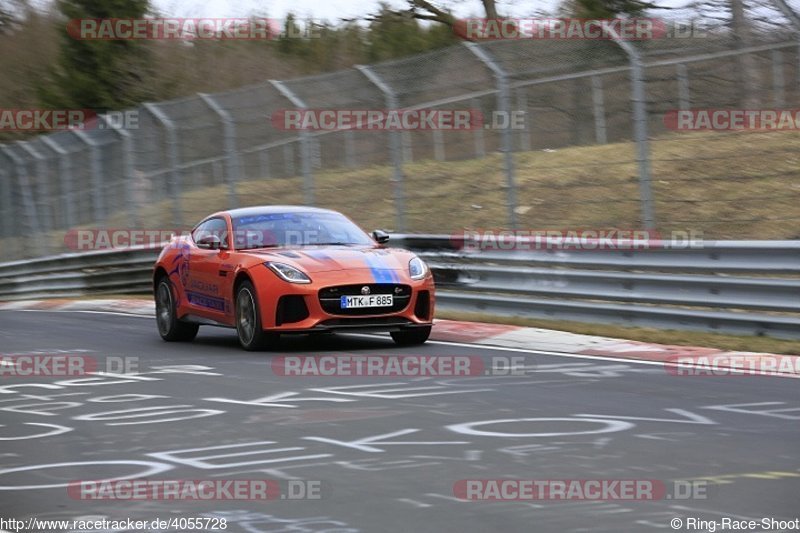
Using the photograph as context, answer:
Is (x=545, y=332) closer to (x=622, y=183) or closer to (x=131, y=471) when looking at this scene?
(x=622, y=183)

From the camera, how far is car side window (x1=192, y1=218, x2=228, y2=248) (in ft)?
43.3

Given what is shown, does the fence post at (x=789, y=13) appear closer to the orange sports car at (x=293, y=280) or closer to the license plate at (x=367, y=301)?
the orange sports car at (x=293, y=280)

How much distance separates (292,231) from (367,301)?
1.49 metres

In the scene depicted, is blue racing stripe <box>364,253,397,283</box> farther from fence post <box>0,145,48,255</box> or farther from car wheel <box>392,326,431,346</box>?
fence post <box>0,145,48,255</box>

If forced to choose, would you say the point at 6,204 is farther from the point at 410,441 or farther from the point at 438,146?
the point at 410,441

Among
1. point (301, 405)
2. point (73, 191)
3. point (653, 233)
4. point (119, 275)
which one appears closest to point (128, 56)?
point (73, 191)

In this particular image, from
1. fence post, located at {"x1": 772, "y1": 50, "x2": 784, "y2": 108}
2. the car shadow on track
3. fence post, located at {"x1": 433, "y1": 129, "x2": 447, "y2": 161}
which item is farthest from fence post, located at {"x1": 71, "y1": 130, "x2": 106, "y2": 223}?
fence post, located at {"x1": 772, "y1": 50, "x2": 784, "y2": 108}

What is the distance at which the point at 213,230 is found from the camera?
1361 cm

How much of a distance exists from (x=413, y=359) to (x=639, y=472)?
207 inches

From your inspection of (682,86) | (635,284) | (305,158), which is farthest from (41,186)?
(635,284)

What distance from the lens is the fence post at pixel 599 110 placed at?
15234mm

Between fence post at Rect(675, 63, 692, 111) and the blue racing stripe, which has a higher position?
fence post at Rect(675, 63, 692, 111)

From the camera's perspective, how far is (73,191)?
26688 millimetres

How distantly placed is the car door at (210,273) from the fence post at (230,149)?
20.1 ft
